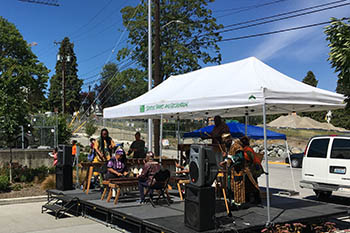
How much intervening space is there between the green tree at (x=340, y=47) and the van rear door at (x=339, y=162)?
1.66 metres

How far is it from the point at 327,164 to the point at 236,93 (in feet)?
17.7

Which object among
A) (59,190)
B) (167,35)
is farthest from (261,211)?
(167,35)

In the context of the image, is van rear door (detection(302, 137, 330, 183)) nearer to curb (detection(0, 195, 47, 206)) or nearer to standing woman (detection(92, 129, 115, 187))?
standing woman (detection(92, 129, 115, 187))

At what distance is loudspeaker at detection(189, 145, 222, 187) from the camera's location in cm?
643

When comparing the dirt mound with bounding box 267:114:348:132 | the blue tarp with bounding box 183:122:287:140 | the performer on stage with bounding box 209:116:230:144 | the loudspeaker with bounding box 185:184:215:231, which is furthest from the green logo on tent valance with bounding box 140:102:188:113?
the dirt mound with bounding box 267:114:348:132

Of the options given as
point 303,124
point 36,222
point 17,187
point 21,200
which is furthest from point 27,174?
point 303,124

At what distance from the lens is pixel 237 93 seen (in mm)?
7516

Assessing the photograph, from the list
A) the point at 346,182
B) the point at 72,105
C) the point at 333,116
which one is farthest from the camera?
the point at 72,105

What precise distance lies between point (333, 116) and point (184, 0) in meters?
37.7

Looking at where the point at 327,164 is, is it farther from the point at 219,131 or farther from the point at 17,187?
the point at 17,187

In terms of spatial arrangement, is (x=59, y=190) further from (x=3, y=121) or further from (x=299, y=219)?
(x=299, y=219)

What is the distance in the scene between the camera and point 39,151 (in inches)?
734

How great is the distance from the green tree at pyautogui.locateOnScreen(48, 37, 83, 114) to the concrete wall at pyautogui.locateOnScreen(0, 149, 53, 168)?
5542cm

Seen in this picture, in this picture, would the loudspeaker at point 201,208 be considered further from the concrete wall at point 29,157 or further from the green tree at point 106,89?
the green tree at point 106,89
